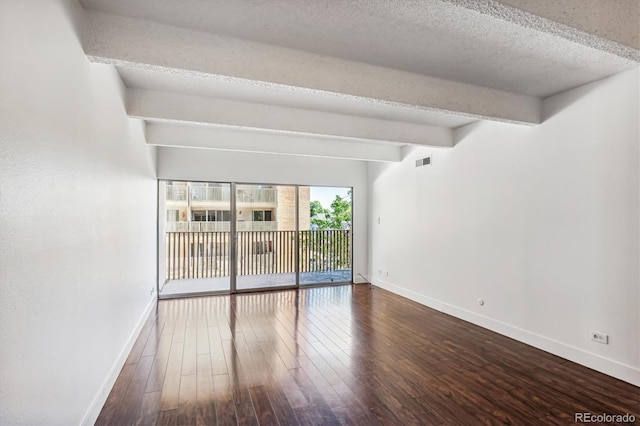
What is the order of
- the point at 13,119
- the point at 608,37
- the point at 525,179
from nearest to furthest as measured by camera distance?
the point at 13,119
the point at 608,37
the point at 525,179

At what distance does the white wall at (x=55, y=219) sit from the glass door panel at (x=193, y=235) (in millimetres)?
3052

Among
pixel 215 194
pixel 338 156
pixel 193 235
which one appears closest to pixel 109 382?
pixel 193 235

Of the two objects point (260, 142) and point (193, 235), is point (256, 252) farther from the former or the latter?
point (260, 142)

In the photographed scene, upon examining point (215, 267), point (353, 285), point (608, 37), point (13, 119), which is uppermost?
point (608, 37)

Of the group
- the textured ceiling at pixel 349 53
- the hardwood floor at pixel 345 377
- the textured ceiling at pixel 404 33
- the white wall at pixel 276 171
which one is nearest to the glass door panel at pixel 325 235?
the white wall at pixel 276 171

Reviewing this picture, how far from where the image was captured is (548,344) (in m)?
3.18

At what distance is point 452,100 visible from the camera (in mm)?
2770

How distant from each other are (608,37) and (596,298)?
7.39 ft

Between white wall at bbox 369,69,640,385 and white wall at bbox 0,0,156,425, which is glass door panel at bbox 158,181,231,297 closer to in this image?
white wall at bbox 0,0,156,425

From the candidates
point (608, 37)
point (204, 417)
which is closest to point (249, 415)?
point (204, 417)

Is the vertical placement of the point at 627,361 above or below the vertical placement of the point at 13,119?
below

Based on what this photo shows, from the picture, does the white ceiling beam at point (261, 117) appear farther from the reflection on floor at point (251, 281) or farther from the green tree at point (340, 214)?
the reflection on floor at point (251, 281)

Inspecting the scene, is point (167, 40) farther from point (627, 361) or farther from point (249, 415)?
point (627, 361)

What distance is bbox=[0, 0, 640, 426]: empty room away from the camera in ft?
4.78
